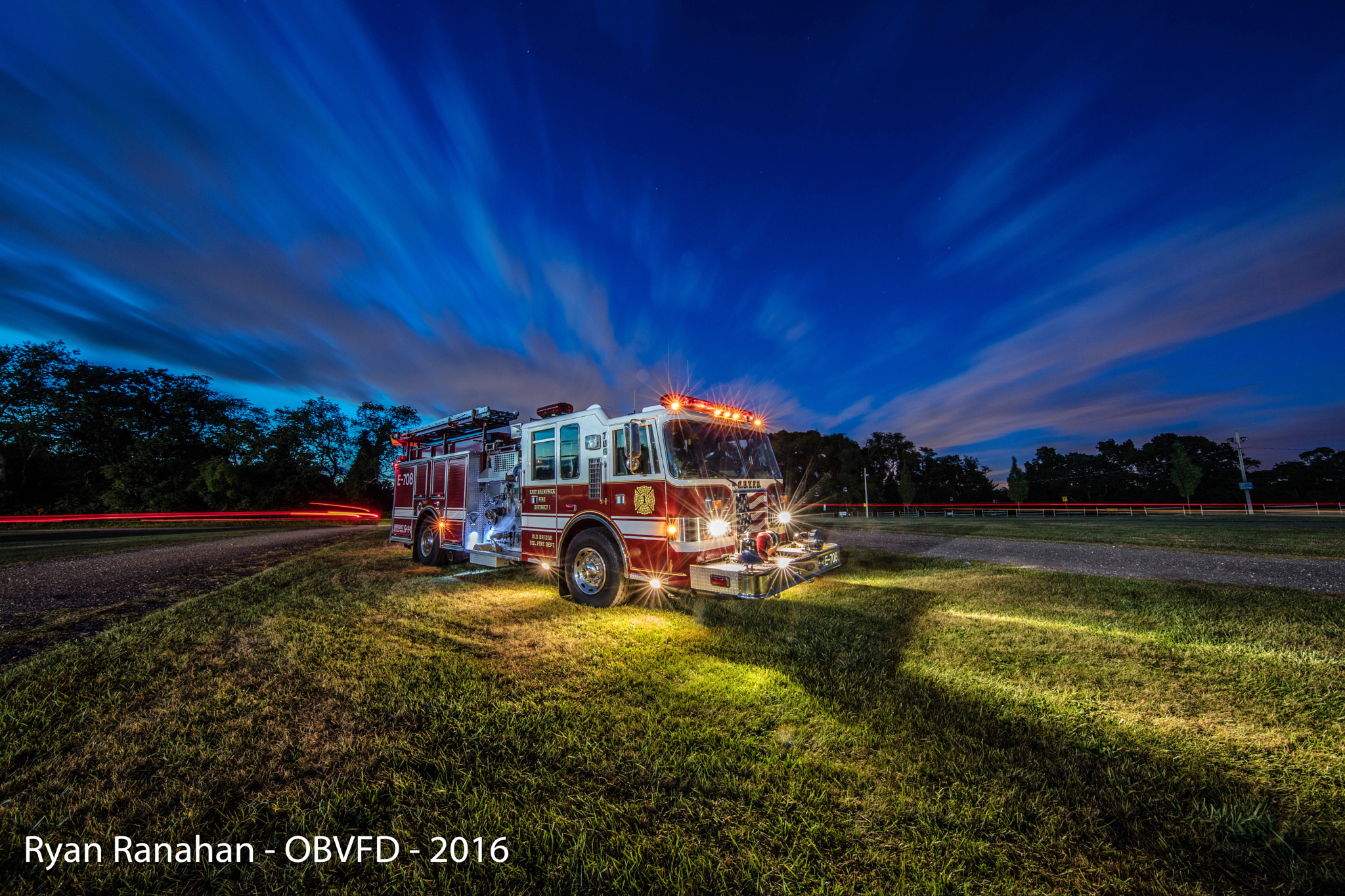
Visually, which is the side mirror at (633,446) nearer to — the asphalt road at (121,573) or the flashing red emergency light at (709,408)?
the flashing red emergency light at (709,408)

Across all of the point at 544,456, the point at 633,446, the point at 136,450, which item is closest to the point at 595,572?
the point at 633,446

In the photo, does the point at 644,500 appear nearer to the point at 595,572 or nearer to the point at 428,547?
the point at 595,572

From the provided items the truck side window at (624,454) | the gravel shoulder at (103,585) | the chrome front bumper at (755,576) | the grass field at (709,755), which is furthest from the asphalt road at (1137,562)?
the gravel shoulder at (103,585)

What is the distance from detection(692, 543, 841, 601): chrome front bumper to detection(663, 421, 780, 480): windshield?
4.07 ft

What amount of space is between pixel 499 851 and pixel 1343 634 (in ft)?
26.2

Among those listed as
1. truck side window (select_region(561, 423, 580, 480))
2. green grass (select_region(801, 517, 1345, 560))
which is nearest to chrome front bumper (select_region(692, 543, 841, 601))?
truck side window (select_region(561, 423, 580, 480))

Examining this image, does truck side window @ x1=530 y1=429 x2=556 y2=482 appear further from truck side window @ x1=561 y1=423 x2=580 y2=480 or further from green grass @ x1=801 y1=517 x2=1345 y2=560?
green grass @ x1=801 y1=517 x2=1345 y2=560

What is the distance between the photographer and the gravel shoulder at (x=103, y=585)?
547cm

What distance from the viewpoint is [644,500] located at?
20.0 ft

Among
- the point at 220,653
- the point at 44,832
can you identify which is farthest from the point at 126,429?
the point at 44,832

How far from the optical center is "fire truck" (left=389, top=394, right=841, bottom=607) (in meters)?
5.80

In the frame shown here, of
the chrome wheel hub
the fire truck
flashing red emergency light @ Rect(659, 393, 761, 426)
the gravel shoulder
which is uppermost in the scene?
Result: flashing red emergency light @ Rect(659, 393, 761, 426)

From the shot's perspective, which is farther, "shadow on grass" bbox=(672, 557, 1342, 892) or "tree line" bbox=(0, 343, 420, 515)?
"tree line" bbox=(0, 343, 420, 515)

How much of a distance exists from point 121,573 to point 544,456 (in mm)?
9666
